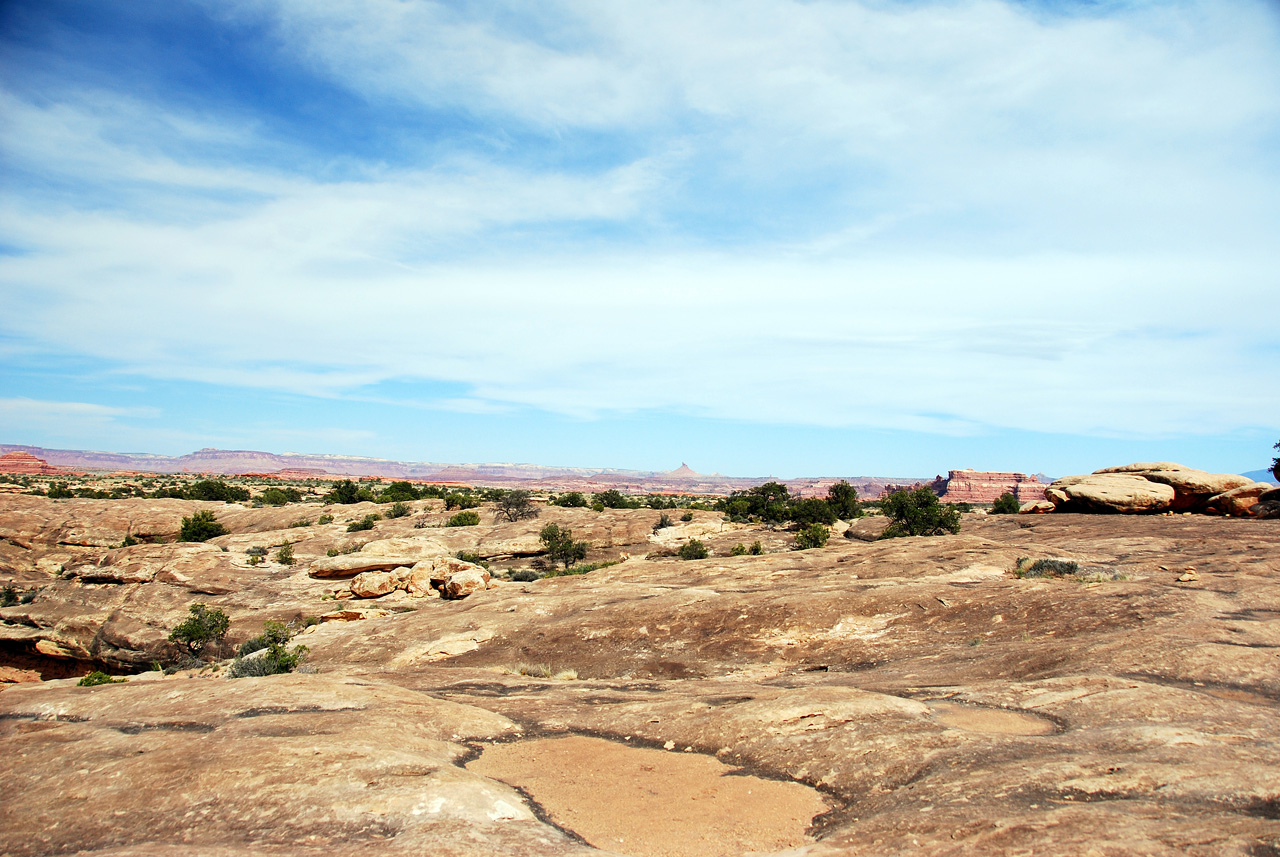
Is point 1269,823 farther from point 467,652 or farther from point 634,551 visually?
point 634,551

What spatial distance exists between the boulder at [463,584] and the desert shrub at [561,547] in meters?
10.8

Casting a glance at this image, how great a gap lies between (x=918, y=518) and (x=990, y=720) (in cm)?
3229

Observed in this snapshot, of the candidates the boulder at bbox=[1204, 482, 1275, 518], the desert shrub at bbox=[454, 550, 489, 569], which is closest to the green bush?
the desert shrub at bbox=[454, 550, 489, 569]

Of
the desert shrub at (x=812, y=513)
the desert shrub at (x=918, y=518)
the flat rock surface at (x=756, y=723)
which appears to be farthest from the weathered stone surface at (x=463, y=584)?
the desert shrub at (x=812, y=513)

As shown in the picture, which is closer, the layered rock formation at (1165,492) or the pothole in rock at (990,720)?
the pothole in rock at (990,720)

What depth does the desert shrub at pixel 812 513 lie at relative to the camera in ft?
163

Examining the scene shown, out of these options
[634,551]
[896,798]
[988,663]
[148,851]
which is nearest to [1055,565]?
[988,663]

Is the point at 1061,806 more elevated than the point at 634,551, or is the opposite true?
the point at 1061,806

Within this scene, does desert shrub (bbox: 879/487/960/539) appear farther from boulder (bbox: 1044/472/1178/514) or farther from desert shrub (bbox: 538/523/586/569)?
desert shrub (bbox: 538/523/586/569)

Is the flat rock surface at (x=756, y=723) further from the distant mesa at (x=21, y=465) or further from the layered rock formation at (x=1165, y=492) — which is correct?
the distant mesa at (x=21, y=465)

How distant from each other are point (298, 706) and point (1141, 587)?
19.8 m

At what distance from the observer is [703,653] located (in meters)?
19.0

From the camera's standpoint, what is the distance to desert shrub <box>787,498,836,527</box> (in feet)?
163

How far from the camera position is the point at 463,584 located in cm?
3000
